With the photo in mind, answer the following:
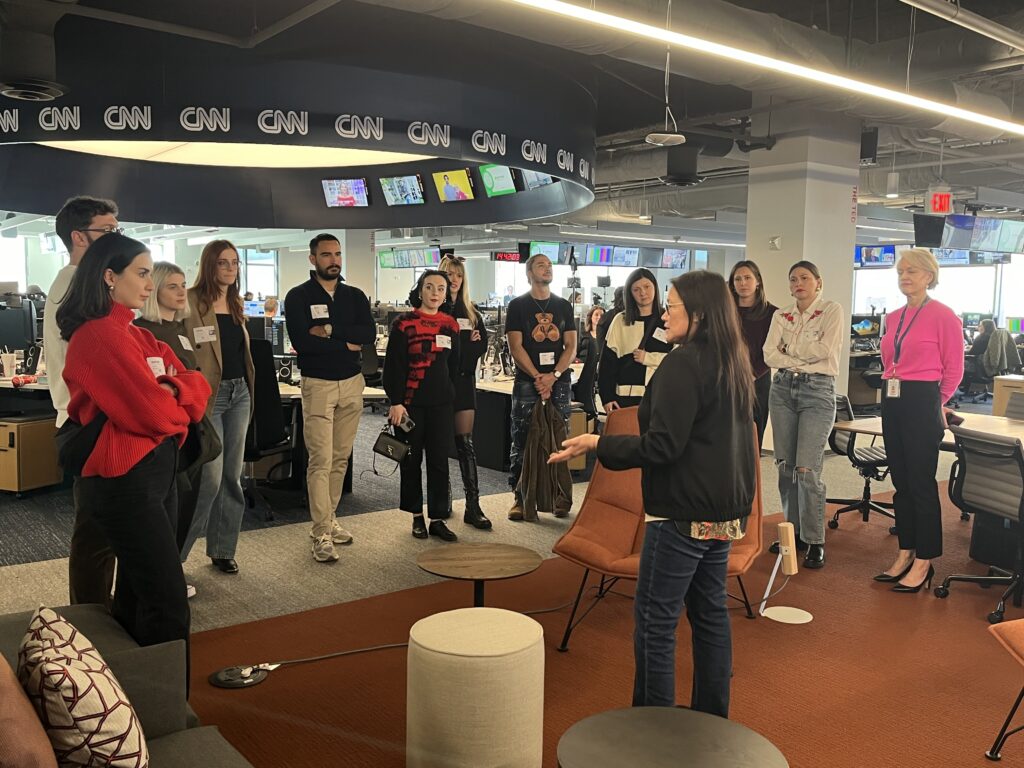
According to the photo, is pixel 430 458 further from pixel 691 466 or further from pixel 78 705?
pixel 78 705

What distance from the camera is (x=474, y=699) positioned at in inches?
88.0

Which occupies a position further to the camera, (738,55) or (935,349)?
(935,349)

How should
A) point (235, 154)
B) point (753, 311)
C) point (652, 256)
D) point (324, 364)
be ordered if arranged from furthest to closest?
point (652, 256) → point (235, 154) → point (753, 311) → point (324, 364)

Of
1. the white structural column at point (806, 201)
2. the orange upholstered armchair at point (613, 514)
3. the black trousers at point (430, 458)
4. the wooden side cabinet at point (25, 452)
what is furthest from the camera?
the white structural column at point (806, 201)

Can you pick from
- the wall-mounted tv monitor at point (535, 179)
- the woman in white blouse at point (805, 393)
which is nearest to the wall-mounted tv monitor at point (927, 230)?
the wall-mounted tv monitor at point (535, 179)

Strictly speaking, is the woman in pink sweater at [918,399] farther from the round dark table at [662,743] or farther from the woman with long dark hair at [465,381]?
the round dark table at [662,743]

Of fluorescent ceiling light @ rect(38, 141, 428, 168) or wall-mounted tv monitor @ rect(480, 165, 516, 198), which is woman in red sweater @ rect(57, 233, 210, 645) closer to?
fluorescent ceiling light @ rect(38, 141, 428, 168)

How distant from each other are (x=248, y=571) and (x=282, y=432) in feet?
3.21

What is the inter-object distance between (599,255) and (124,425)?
2019 cm

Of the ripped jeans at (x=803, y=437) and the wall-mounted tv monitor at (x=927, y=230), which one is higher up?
the wall-mounted tv monitor at (x=927, y=230)

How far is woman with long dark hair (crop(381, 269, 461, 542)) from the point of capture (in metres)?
4.83

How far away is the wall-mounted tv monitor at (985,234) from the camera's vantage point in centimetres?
1351

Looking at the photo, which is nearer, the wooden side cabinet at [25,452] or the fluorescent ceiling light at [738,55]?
the fluorescent ceiling light at [738,55]

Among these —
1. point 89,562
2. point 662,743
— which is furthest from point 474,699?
point 89,562
